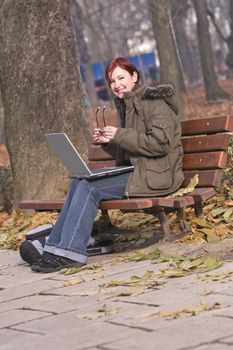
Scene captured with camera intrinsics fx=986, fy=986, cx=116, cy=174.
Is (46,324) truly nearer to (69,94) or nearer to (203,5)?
(69,94)

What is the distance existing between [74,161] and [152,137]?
24.1 inches

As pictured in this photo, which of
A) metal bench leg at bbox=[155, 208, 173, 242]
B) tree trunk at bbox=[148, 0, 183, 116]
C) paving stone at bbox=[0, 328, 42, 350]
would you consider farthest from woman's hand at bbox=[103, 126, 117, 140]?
tree trunk at bbox=[148, 0, 183, 116]

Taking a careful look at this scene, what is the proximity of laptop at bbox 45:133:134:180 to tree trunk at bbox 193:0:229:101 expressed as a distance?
23729mm

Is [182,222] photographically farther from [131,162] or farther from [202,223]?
[131,162]

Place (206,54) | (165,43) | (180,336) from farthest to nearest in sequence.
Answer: (206,54), (165,43), (180,336)

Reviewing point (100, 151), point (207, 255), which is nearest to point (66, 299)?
point (207, 255)

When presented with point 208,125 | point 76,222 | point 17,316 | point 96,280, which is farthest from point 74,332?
point 208,125

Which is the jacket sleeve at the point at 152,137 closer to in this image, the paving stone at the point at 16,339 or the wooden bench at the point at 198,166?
the wooden bench at the point at 198,166

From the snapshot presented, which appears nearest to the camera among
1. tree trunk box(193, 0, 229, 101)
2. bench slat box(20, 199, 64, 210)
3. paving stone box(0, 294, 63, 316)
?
paving stone box(0, 294, 63, 316)

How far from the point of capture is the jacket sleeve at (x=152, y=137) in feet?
23.8

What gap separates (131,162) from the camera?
7.50 m

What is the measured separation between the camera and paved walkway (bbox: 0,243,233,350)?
187 inches

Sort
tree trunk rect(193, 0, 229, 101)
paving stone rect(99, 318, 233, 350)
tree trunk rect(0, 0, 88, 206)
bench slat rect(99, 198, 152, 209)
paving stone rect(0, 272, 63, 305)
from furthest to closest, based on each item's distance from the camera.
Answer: tree trunk rect(193, 0, 229, 101), tree trunk rect(0, 0, 88, 206), bench slat rect(99, 198, 152, 209), paving stone rect(0, 272, 63, 305), paving stone rect(99, 318, 233, 350)

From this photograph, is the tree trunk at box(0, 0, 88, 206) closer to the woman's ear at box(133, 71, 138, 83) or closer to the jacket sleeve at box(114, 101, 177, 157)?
the woman's ear at box(133, 71, 138, 83)
